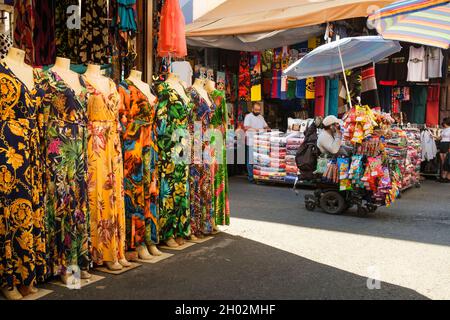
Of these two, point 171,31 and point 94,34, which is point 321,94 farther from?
point 94,34

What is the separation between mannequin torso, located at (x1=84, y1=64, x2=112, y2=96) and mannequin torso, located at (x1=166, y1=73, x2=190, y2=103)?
751 millimetres

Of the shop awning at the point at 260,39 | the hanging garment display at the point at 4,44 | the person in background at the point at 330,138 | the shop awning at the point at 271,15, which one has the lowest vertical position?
the person in background at the point at 330,138

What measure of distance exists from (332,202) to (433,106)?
5.40 metres

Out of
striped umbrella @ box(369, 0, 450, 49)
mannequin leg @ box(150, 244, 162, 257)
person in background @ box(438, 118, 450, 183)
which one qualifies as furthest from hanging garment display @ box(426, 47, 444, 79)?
mannequin leg @ box(150, 244, 162, 257)

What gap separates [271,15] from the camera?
938cm

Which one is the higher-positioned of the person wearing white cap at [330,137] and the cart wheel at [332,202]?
the person wearing white cap at [330,137]

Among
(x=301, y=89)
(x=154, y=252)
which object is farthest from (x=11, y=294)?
(x=301, y=89)

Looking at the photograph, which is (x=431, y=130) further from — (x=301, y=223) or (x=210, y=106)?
(x=210, y=106)

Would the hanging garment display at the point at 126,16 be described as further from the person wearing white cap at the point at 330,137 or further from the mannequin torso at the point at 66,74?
the person wearing white cap at the point at 330,137

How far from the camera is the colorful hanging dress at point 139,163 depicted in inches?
152

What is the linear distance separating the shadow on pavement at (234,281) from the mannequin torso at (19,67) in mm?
1440

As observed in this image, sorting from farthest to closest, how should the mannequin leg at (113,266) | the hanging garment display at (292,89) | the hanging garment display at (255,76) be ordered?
the hanging garment display at (255,76) < the hanging garment display at (292,89) < the mannequin leg at (113,266)

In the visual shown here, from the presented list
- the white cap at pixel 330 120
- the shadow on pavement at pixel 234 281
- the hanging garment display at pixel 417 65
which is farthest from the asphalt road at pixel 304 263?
the hanging garment display at pixel 417 65

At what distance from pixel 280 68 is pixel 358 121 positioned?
4321 mm
